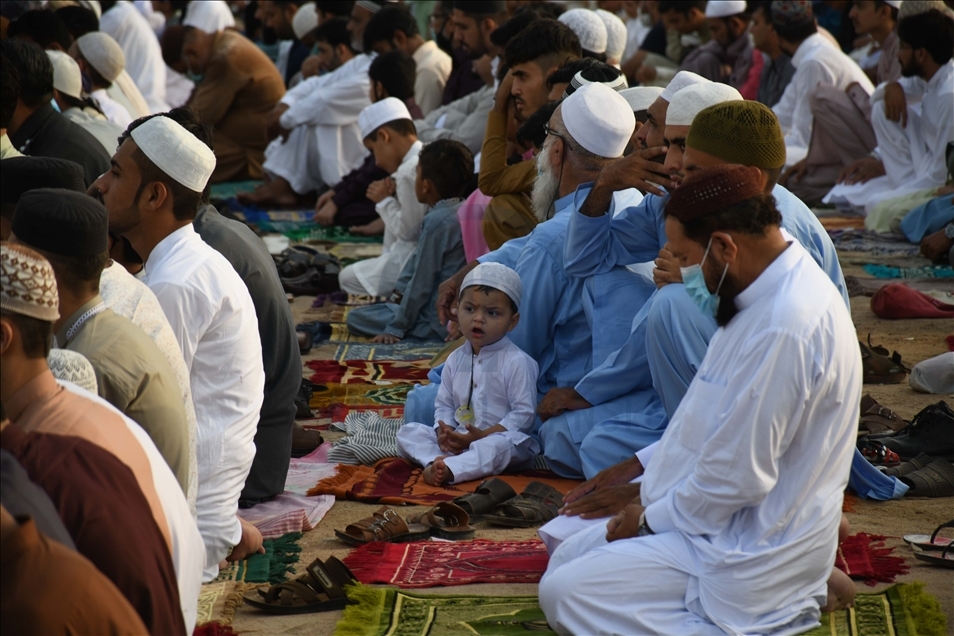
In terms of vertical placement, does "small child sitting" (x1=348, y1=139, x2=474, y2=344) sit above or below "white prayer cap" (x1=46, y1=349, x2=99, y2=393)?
below

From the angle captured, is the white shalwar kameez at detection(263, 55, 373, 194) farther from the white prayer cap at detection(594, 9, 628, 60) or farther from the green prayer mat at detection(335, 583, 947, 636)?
the green prayer mat at detection(335, 583, 947, 636)

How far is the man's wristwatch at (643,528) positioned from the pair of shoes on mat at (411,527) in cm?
96

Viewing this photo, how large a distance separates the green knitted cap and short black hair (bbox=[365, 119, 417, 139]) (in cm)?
447

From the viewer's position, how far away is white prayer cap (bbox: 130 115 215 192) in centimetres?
398

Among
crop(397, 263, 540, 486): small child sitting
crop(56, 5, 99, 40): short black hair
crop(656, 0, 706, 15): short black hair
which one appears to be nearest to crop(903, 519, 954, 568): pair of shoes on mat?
crop(397, 263, 540, 486): small child sitting

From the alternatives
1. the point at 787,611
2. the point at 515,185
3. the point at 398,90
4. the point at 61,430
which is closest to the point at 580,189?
the point at 515,185

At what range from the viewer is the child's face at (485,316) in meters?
4.80

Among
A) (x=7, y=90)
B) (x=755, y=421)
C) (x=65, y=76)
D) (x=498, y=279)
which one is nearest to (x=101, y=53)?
(x=65, y=76)

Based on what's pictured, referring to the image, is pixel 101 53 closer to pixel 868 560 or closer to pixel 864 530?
pixel 864 530

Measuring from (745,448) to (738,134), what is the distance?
3.77 feet

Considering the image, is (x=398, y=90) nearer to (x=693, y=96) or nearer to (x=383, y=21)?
(x=383, y=21)

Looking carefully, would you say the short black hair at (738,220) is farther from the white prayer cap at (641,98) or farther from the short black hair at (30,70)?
the short black hair at (30,70)

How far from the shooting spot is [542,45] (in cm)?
625

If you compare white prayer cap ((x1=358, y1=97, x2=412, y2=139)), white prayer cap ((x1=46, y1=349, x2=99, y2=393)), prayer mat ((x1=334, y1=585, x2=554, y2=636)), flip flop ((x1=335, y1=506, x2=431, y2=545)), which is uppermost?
white prayer cap ((x1=46, y1=349, x2=99, y2=393))
